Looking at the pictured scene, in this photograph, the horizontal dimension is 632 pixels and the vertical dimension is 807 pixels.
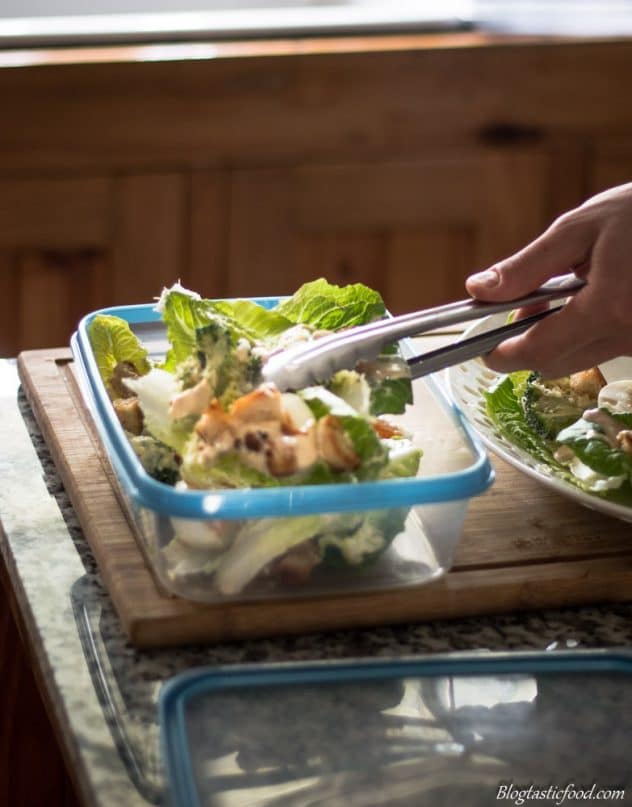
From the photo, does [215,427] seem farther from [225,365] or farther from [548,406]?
[548,406]

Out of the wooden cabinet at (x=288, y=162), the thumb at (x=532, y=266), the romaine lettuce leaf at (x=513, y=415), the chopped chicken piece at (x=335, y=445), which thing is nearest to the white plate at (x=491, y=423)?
the romaine lettuce leaf at (x=513, y=415)

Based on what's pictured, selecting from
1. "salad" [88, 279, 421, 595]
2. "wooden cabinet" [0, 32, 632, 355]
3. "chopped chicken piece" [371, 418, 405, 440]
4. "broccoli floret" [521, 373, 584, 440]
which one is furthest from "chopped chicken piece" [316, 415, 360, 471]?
"wooden cabinet" [0, 32, 632, 355]

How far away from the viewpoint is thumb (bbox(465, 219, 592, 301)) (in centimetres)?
116

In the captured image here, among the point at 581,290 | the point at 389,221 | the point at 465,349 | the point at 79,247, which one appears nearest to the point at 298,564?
the point at 465,349

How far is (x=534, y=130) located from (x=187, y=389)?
1775 mm

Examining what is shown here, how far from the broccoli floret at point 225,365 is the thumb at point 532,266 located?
23cm

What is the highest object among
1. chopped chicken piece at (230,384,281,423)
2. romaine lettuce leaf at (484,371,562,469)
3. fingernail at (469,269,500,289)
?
fingernail at (469,269,500,289)

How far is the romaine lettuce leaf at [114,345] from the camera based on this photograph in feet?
3.97

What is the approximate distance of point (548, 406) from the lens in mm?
1293

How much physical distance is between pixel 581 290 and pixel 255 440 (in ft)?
1.19

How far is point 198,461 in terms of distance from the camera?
978 millimetres

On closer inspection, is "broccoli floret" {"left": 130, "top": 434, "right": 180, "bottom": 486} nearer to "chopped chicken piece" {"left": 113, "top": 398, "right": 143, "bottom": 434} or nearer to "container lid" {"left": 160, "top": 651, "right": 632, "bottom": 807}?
"chopped chicken piece" {"left": 113, "top": 398, "right": 143, "bottom": 434}

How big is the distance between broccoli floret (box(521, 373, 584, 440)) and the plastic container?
178 millimetres

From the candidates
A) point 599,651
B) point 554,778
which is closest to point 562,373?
point 599,651
